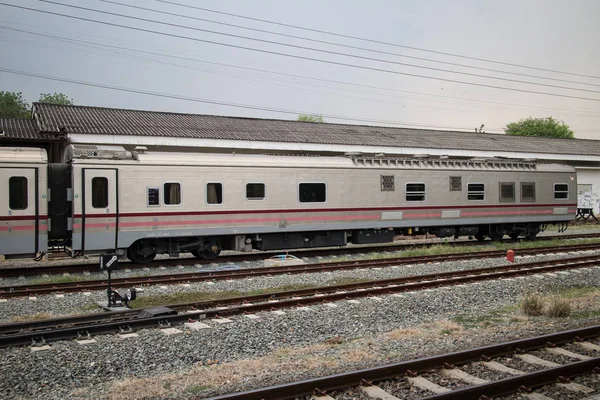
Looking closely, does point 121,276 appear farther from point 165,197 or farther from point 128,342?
point 128,342

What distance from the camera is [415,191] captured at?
20.5 m

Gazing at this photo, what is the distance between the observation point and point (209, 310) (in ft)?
32.4

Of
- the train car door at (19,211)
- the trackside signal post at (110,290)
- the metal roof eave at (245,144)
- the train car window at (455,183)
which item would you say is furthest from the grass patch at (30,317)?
the train car window at (455,183)

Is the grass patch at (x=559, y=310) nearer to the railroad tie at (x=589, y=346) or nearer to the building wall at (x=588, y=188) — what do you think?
the railroad tie at (x=589, y=346)

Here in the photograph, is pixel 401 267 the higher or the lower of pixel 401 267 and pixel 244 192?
the lower

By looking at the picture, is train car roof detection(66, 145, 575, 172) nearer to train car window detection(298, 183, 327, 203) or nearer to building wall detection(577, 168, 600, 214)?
train car window detection(298, 183, 327, 203)

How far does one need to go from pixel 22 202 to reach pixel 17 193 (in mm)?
265

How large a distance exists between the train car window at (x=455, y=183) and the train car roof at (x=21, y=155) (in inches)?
556

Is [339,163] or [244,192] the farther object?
[339,163]

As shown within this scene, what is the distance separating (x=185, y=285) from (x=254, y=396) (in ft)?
25.2

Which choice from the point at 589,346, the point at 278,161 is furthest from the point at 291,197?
the point at 589,346

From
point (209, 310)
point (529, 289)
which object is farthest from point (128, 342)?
point (529, 289)

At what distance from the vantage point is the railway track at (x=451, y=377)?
19.1ft

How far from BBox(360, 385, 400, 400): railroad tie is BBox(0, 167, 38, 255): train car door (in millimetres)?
11493
